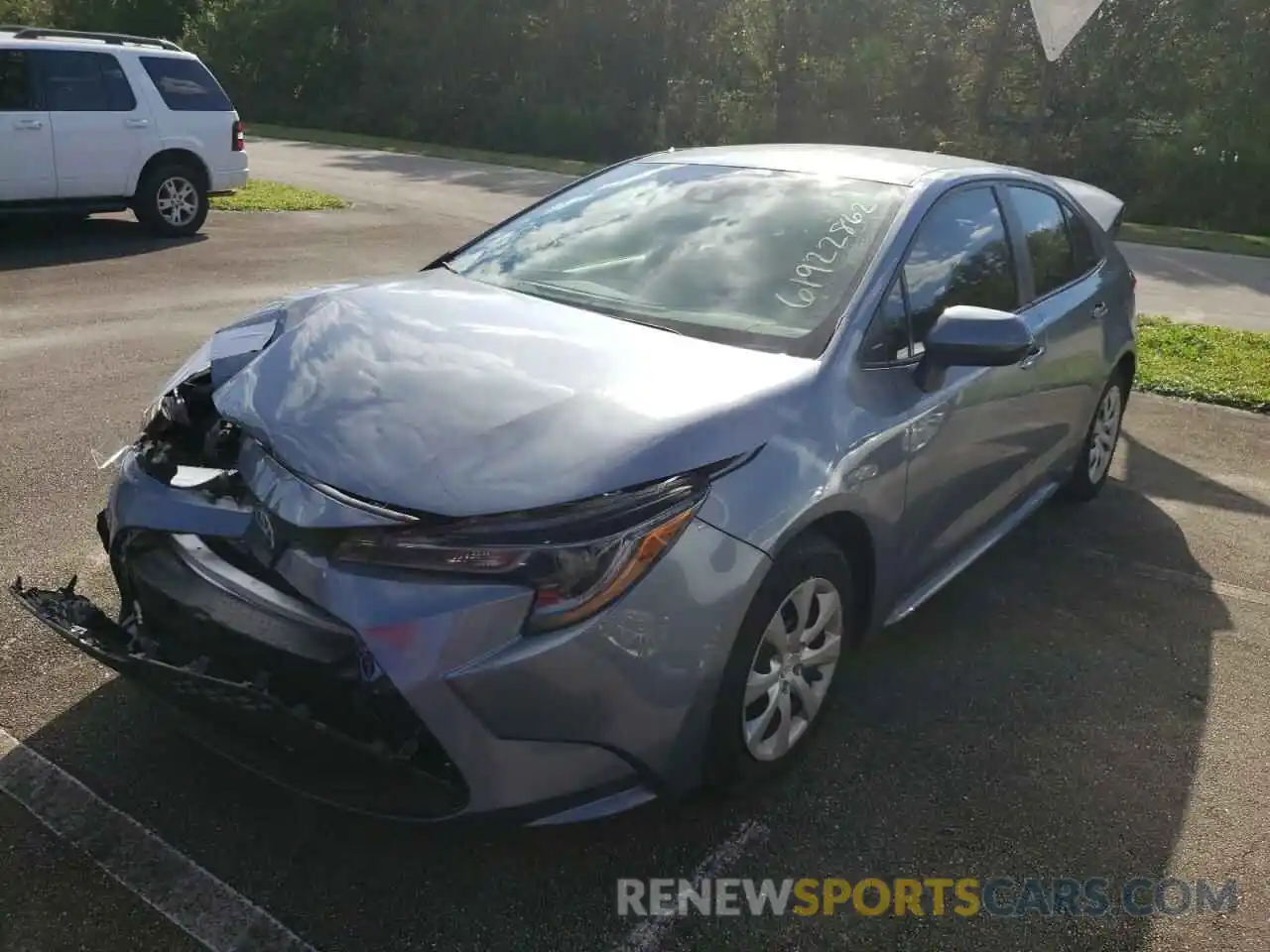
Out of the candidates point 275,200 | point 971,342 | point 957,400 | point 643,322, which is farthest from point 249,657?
point 275,200

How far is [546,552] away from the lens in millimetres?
2475

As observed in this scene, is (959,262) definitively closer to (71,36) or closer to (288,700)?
(288,700)

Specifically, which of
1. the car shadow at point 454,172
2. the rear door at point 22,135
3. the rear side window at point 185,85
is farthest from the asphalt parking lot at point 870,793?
the car shadow at point 454,172

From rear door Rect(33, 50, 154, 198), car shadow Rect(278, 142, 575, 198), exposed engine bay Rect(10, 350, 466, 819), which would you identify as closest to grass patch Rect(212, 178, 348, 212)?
rear door Rect(33, 50, 154, 198)

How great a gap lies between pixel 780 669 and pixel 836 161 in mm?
2057

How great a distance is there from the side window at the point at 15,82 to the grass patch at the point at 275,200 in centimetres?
305

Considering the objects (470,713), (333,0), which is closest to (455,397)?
(470,713)

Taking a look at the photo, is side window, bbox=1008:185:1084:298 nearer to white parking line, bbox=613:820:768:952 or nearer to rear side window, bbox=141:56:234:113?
white parking line, bbox=613:820:768:952

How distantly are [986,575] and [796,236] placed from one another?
1.84m

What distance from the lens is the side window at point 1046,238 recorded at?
15.0 ft

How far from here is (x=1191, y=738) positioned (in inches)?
143

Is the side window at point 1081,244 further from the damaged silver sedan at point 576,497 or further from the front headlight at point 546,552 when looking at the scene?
the front headlight at point 546,552

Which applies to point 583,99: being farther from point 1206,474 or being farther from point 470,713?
point 470,713

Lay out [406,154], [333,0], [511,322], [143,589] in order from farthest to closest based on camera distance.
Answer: [333,0]
[406,154]
[511,322]
[143,589]
